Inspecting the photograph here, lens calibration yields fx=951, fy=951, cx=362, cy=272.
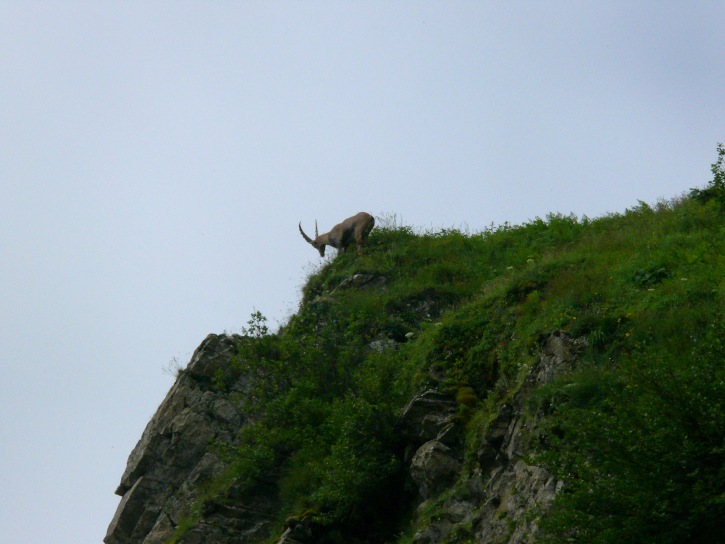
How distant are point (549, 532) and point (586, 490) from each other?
96 centimetres

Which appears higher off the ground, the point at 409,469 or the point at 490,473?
the point at 409,469

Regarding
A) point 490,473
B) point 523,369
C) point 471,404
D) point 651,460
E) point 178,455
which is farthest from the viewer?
point 178,455

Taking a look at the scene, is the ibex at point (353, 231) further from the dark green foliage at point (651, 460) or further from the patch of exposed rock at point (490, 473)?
the dark green foliage at point (651, 460)

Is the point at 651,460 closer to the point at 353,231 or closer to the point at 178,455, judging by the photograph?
the point at 178,455

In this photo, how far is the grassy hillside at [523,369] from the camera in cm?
1071

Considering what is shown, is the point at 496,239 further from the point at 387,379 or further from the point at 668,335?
the point at 668,335

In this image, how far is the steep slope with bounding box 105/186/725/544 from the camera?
431 inches

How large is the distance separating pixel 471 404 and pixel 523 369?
1.68 m

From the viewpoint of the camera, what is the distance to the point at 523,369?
16.1m

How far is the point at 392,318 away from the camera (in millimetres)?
24469

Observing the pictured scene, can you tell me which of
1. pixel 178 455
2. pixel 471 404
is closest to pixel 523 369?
pixel 471 404

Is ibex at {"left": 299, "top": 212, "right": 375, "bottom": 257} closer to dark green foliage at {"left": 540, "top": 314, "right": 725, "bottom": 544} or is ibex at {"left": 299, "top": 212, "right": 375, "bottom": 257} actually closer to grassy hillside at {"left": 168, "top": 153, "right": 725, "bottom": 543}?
grassy hillside at {"left": 168, "top": 153, "right": 725, "bottom": 543}

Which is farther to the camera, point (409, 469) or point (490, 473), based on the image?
point (409, 469)

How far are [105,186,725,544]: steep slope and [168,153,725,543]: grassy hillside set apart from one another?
0.14ft
